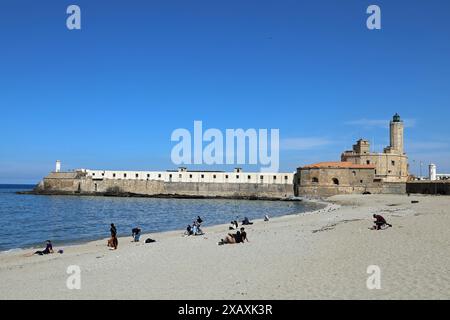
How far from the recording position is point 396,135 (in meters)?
66.1

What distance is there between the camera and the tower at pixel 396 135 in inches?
2601

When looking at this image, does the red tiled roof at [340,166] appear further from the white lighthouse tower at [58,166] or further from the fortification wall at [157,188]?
the white lighthouse tower at [58,166]

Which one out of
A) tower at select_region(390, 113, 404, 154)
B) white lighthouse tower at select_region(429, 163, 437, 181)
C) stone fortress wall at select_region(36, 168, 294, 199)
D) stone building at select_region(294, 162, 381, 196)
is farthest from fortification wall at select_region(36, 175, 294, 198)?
white lighthouse tower at select_region(429, 163, 437, 181)

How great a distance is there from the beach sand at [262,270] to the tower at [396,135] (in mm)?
54958

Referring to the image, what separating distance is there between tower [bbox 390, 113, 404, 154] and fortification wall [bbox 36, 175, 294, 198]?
1635 centimetres

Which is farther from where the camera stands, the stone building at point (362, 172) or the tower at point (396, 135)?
the tower at point (396, 135)

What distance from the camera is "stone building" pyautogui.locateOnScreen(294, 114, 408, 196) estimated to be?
197 feet

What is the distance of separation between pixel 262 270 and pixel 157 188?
6682 cm

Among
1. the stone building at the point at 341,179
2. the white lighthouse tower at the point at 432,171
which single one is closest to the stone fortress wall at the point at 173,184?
the stone building at the point at 341,179

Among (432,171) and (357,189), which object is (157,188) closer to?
(357,189)

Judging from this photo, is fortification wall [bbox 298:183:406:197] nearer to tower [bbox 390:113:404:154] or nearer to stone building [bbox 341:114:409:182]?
stone building [bbox 341:114:409:182]

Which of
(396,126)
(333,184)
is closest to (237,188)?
(333,184)

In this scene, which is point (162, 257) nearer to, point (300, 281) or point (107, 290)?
point (107, 290)

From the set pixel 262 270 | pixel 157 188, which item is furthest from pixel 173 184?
pixel 262 270
